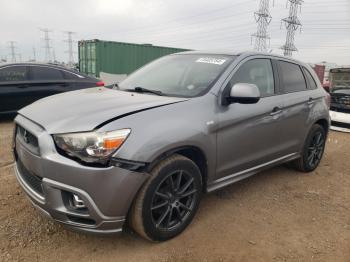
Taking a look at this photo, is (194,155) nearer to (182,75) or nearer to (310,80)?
(182,75)

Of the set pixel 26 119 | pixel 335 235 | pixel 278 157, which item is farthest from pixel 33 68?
pixel 335 235

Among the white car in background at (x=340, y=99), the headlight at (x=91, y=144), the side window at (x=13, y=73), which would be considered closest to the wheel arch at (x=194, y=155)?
the headlight at (x=91, y=144)

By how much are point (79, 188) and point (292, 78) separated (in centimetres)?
324

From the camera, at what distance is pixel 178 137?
290 centimetres

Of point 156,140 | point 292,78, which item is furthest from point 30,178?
point 292,78

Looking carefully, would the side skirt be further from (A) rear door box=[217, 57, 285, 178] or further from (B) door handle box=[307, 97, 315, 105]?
(B) door handle box=[307, 97, 315, 105]

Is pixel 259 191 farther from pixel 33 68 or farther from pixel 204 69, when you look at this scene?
pixel 33 68

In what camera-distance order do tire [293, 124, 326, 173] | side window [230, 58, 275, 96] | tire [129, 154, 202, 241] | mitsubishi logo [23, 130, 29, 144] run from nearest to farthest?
tire [129, 154, 202, 241], mitsubishi logo [23, 130, 29, 144], side window [230, 58, 275, 96], tire [293, 124, 326, 173]

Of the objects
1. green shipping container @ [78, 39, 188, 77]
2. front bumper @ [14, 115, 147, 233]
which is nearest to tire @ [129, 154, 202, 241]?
front bumper @ [14, 115, 147, 233]

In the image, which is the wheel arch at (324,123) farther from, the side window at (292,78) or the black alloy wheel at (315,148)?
the side window at (292,78)

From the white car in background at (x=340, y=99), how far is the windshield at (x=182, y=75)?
5.87m

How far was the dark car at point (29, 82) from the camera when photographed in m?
7.65

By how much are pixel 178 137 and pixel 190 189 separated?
563mm

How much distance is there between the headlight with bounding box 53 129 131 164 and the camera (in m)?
2.53
